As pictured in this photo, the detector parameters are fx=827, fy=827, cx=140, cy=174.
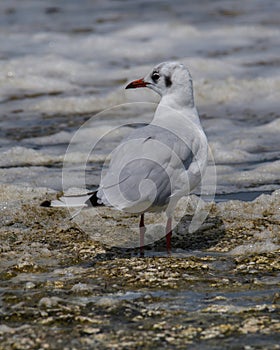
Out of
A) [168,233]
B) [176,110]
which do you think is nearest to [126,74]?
[176,110]

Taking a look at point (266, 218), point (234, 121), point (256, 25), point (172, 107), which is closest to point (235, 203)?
point (266, 218)

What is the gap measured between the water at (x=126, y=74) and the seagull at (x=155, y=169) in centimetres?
125

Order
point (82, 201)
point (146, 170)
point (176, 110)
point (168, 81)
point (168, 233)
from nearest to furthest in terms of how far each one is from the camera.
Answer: point (82, 201) < point (146, 170) < point (168, 233) < point (176, 110) < point (168, 81)

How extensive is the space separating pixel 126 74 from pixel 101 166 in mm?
3355

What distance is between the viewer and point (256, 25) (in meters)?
11.9

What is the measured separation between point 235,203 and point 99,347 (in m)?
2.45

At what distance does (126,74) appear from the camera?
32.9ft

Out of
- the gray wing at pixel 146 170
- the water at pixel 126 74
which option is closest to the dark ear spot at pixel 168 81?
the gray wing at pixel 146 170

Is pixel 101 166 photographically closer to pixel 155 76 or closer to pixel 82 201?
pixel 155 76

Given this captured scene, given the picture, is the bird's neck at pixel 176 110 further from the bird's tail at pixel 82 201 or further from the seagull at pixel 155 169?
the bird's tail at pixel 82 201

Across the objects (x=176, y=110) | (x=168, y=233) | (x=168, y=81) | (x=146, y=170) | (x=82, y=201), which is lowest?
(x=168, y=233)

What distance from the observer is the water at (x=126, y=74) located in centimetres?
702

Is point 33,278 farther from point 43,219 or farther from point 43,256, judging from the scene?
point 43,219

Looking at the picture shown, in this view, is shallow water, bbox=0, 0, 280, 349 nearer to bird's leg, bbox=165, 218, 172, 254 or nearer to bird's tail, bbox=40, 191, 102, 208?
bird's leg, bbox=165, 218, 172, 254
